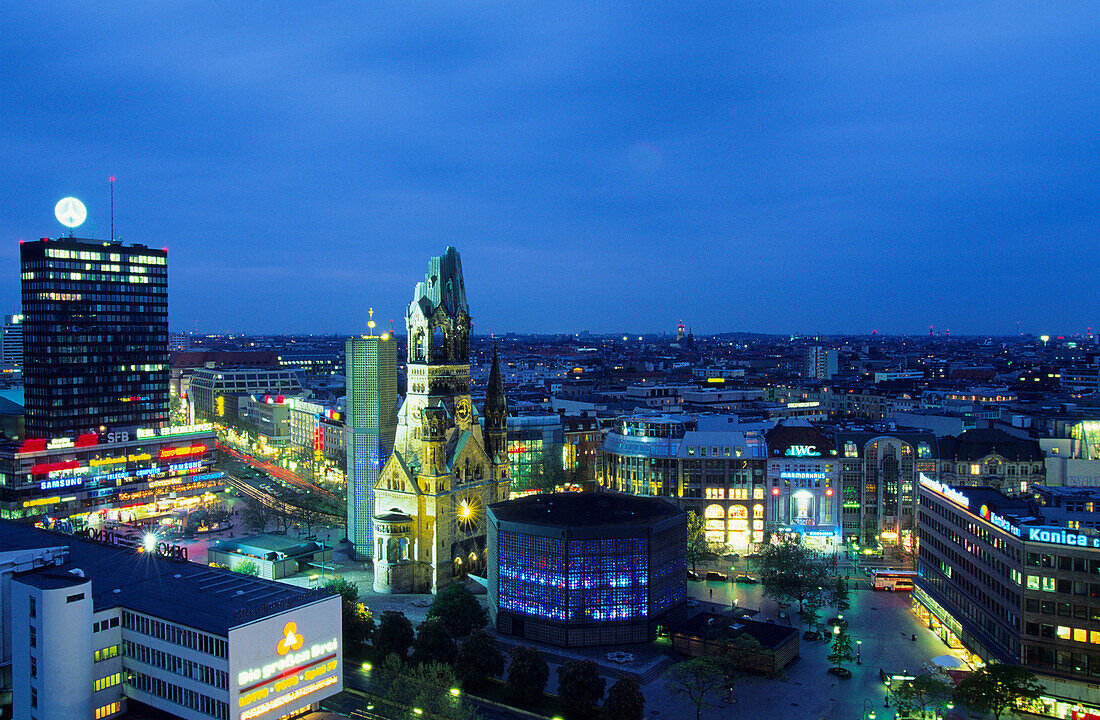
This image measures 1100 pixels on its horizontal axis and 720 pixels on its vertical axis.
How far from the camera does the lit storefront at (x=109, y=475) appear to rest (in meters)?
144

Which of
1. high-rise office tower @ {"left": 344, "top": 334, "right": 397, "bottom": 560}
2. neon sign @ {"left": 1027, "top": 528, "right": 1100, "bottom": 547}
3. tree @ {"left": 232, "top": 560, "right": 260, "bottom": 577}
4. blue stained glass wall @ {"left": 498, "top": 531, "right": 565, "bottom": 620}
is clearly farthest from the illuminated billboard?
neon sign @ {"left": 1027, "top": 528, "right": 1100, "bottom": 547}

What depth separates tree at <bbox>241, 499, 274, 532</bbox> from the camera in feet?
472

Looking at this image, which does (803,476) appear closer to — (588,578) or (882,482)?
(882,482)

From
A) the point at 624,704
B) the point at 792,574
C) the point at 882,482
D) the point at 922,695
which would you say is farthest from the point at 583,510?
the point at 882,482

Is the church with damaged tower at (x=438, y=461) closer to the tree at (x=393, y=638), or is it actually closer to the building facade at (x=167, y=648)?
the tree at (x=393, y=638)

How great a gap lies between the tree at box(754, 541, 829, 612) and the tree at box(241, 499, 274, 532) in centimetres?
8198

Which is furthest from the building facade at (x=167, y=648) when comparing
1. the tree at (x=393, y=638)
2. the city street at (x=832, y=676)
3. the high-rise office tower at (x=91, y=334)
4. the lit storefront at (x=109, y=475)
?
the high-rise office tower at (x=91, y=334)

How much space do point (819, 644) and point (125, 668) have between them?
68521 millimetres

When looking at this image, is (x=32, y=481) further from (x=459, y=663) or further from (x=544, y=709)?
(x=544, y=709)

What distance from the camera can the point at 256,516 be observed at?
146m

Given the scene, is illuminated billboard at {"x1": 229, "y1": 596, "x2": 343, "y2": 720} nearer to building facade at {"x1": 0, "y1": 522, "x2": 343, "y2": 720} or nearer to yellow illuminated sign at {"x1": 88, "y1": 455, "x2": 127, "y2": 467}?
building facade at {"x1": 0, "y1": 522, "x2": 343, "y2": 720}

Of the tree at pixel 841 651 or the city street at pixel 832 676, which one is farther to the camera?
the tree at pixel 841 651

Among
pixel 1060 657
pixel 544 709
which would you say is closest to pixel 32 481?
pixel 544 709

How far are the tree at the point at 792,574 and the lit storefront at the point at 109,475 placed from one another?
103 metres
